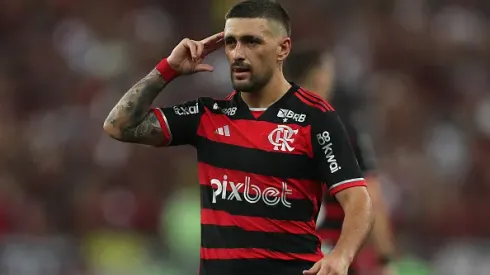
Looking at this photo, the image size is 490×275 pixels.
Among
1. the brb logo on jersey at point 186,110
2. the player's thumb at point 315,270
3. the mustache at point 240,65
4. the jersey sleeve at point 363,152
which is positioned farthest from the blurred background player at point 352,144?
the player's thumb at point 315,270

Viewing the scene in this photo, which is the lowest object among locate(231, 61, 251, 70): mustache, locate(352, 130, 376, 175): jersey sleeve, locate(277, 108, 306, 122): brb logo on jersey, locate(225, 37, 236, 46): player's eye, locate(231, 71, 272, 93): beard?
locate(352, 130, 376, 175): jersey sleeve

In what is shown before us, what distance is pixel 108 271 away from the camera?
9727 millimetres

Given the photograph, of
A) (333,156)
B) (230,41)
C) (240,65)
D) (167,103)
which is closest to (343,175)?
(333,156)

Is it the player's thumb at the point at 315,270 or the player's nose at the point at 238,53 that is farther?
the player's nose at the point at 238,53

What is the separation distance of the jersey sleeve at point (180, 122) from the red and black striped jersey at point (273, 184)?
0.19 metres

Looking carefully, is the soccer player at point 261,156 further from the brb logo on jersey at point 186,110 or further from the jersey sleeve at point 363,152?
the jersey sleeve at point 363,152

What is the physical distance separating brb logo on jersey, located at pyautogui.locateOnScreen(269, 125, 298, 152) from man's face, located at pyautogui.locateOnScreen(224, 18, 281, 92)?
0.23m

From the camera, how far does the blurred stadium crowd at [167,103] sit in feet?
32.9

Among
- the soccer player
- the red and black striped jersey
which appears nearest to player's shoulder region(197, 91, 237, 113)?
the soccer player

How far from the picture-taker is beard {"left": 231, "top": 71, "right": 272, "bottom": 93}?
16.0 ft

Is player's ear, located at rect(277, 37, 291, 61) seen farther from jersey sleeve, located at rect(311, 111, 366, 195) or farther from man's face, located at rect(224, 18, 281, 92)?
jersey sleeve, located at rect(311, 111, 366, 195)

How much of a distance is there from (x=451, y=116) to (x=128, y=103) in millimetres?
7792

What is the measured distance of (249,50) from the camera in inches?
193

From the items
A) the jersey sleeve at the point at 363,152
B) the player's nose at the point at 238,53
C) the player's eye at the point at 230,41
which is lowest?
the jersey sleeve at the point at 363,152
